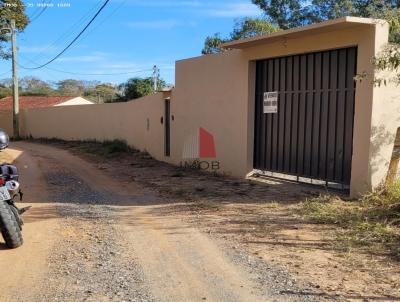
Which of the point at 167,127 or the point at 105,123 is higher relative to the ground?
the point at 167,127

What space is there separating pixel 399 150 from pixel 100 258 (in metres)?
5.51

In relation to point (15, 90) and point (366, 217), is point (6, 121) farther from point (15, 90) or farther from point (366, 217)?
point (366, 217)

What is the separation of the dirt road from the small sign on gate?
3.45m

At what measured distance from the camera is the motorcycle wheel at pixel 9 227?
220 inches


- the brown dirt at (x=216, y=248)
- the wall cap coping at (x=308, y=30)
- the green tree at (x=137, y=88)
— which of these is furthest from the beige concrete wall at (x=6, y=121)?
the wall cap coping at (x=308, y=30)

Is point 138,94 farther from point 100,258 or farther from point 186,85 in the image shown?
point 100,258

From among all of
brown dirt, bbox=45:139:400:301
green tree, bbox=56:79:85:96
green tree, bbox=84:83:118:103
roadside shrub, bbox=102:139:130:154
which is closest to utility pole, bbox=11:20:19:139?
roadside shrub, bbox=102:139:130:154

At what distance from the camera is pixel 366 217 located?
23.5 ft

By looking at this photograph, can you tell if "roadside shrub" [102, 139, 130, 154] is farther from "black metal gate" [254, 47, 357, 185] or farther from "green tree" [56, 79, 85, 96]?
"green tree" [56, 79, 85, 96]

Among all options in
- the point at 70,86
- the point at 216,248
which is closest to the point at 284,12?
the point at 216,248

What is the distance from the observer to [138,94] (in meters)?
36.0

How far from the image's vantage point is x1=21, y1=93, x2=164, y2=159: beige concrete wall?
53.9ft

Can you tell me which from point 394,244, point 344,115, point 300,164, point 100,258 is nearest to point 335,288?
point 394,244

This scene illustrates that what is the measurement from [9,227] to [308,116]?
608 cm
